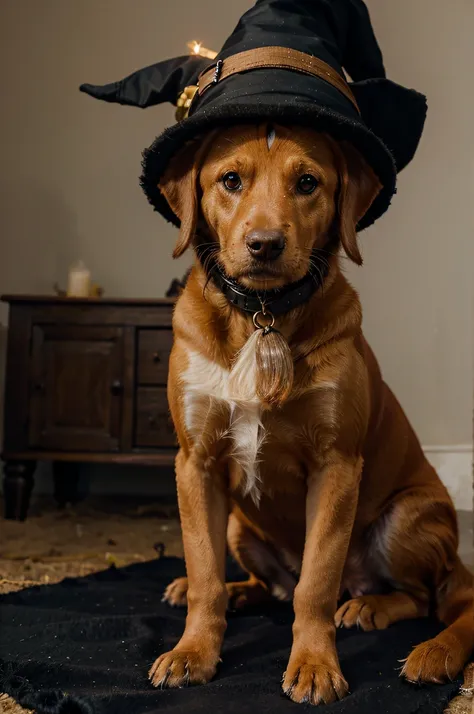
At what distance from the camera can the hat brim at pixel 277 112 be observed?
121cm

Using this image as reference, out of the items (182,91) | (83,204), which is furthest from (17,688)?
(83,204)

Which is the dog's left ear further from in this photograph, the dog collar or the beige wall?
the beige wall

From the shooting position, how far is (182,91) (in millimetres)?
1599

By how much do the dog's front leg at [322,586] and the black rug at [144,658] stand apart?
0.04 meters

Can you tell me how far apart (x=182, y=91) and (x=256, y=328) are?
24.9 inches

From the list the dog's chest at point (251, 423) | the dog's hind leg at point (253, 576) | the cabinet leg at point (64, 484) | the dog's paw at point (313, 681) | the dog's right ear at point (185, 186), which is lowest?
the cabinet leg at point (64, 484)

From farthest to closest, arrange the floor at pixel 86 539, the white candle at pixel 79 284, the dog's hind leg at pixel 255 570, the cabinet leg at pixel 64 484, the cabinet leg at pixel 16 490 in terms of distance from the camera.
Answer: the cabinet leg at pixel 64 484 < the white candle at pixel 79 284 < the cabinet leg at pixel 16 490 < the floor at pixel 86 539 < the dog's hind leg at pixel 255 570

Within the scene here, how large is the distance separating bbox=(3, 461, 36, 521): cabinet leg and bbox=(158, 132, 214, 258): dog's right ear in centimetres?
177

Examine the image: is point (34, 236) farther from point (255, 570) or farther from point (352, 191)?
point (352, 191)

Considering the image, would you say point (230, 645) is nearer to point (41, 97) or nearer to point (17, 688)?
point (17, 688)

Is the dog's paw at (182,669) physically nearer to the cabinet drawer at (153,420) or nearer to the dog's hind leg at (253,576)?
the dog's hind leg at (253,576)

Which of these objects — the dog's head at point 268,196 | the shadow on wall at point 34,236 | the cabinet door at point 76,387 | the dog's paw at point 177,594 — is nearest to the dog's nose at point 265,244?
the dog's head at point 268,196

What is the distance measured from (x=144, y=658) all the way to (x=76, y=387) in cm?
163

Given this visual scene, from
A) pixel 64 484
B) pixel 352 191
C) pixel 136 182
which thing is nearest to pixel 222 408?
pixel 352 191
